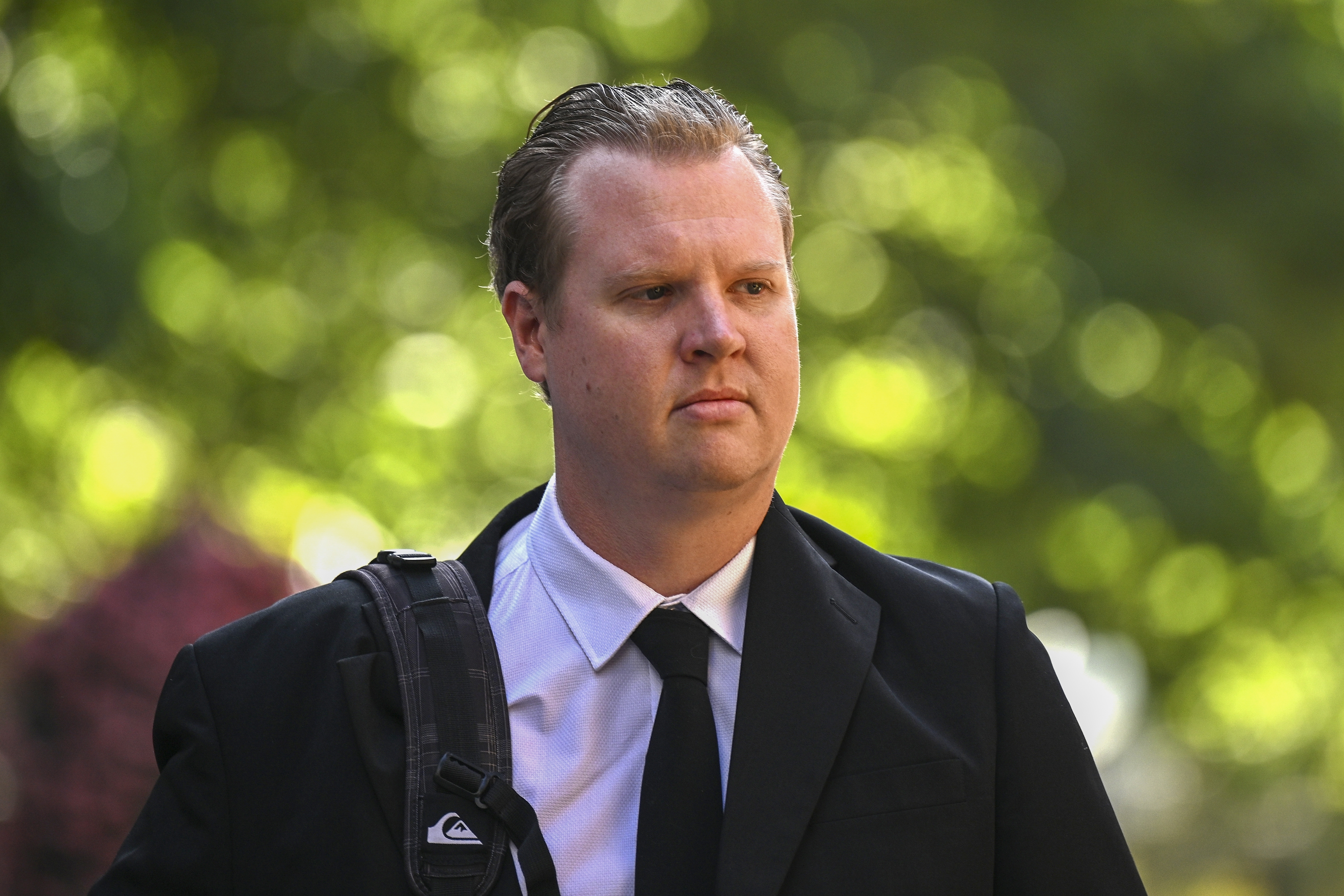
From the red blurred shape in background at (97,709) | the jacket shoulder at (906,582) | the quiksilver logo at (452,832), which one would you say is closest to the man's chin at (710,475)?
the jacket shoulder at (906,582)

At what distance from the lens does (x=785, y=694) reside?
2.59 metres

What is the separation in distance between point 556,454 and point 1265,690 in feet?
27.9

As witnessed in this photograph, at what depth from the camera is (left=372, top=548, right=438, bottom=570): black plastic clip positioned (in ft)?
8.85

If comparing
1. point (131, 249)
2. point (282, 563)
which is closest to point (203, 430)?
point (131, 249)

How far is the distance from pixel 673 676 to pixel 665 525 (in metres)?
0.27

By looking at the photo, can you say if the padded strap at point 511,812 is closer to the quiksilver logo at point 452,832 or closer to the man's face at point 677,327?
the quiksilver logo at point 452,832

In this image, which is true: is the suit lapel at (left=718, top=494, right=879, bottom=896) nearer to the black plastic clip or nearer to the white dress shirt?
the white dress shirt

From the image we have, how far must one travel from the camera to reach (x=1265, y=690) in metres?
10.0

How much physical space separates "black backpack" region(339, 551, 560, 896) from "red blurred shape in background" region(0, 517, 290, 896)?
8.27 ft

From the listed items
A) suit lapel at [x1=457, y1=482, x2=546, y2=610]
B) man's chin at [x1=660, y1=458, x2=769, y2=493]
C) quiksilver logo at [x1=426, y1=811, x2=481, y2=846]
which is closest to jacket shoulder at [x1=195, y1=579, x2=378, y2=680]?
suit lapel at [x1=457, y1=482, x2=546, y2=610]

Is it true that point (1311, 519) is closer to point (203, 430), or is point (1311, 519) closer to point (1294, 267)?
point (1294, 267)

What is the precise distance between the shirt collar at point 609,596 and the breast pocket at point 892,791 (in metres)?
0.33

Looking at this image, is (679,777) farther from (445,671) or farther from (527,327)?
(527,327)

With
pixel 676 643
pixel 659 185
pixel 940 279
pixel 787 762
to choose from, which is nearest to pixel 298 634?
pixel 676 643
